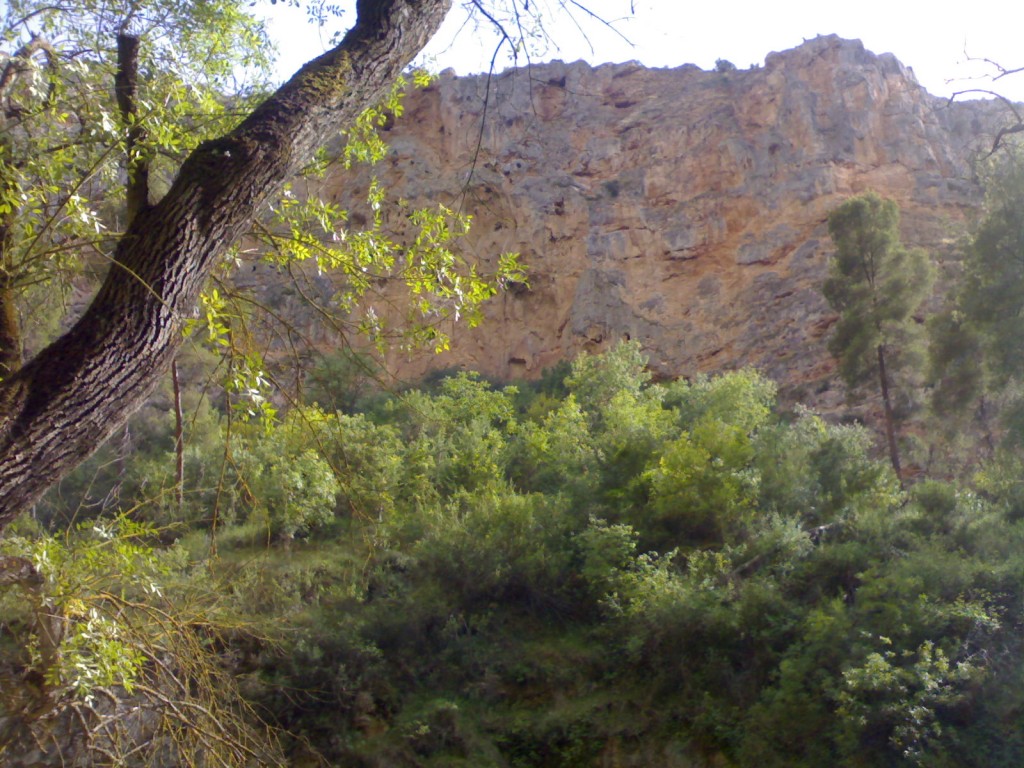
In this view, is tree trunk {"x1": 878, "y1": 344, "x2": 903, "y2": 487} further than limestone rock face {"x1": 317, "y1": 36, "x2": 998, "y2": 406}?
No

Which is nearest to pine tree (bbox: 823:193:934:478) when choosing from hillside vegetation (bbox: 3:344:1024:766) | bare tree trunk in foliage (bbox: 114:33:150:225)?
hillside vegetation (bbox: 3:344:1024:766)

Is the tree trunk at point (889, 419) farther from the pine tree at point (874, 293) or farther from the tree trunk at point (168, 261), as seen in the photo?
the tree trunk at point (168, 261)

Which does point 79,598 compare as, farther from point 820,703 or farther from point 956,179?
point 956,179

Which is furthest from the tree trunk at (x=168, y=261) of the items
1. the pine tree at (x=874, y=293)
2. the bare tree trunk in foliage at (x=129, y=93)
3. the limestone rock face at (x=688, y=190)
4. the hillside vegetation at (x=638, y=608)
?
→ the limestone rock face at (x=688, y=190)

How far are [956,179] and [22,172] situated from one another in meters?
32.2

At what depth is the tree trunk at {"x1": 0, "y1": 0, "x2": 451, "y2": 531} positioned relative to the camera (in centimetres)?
280

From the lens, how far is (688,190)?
34.4 metres

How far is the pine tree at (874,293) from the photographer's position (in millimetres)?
21328

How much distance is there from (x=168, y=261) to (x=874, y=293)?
812 inches

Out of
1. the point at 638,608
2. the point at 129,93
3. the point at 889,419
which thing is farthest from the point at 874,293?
the point at 129,93

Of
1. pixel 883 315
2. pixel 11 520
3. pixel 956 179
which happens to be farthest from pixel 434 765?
pixel 956 179

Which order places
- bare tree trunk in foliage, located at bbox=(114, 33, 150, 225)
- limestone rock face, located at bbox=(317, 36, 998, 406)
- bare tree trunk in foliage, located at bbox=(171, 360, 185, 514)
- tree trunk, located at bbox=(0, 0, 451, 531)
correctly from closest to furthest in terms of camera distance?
tree trunk, located at bbox=(0, 0, 451, 531), bare tree trunk in foliage, located at bbox=(114, 33, 150, 225), bare tree trunk in foliage, located at bbox=(171, 360, 185, 514), limestone rock face, located at bbox=(317, 36, 998, 406)

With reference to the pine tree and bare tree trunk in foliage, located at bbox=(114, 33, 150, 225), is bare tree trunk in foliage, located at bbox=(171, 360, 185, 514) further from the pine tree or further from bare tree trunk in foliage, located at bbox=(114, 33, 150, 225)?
the pine tree

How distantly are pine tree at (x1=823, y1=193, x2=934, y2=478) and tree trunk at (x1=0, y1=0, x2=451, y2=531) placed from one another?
1838 cm
